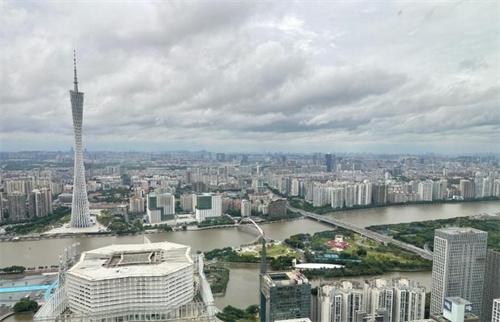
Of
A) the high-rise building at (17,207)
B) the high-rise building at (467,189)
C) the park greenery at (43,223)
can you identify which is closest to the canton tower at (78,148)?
the park greenery at (43,223)

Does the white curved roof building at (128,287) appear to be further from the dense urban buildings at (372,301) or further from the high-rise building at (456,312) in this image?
the high-rise building at (456,312)

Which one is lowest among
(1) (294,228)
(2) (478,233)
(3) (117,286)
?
(1) (294,228)

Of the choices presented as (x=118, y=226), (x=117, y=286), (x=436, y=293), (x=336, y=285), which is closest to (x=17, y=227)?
(x=118, y=226)

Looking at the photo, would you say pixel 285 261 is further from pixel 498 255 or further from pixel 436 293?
pixel 498 255

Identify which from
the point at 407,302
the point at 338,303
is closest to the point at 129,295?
the point at 338,303

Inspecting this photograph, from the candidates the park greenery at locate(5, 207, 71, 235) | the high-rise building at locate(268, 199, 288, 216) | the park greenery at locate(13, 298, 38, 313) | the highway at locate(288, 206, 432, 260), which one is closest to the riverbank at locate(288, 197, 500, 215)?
the highway at locate(288, 206, 432, 260)
